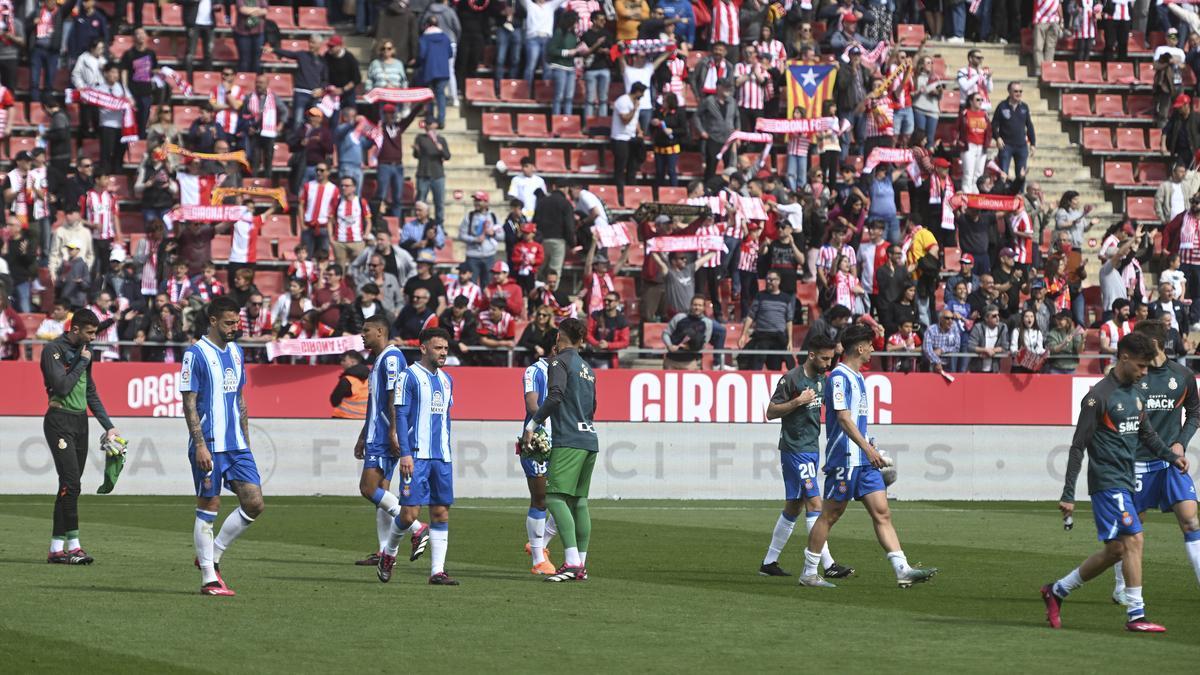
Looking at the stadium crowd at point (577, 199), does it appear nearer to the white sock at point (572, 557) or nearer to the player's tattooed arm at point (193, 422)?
the white sock at point (572, 557)

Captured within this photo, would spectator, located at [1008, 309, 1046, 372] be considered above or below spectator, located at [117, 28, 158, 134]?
below

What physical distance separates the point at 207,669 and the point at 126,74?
23.1 m

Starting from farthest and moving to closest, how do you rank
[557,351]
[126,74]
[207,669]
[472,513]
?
1. [126,74]
2. [472,513]
3. [557,351]
4. [207,669]

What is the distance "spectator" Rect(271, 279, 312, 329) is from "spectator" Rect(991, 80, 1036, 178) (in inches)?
521

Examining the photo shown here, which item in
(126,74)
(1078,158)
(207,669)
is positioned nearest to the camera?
(207,669)

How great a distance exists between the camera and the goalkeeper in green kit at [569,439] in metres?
14.3

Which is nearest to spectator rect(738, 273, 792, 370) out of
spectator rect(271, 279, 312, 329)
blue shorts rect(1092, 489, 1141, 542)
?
spectator rect(271, 279, 312, 329)

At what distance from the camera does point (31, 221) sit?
92.2 ft

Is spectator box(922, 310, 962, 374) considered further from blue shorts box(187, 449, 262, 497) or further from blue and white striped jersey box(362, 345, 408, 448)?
blue shorts box(187, 449, 262, 497)

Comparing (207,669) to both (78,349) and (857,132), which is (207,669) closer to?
(78,349)

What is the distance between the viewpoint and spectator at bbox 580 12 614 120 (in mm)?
32156

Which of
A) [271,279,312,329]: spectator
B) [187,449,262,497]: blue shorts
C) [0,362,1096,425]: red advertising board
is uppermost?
[187,449,262,497]: blue shorts

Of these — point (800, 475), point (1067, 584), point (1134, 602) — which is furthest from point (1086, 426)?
point (800, 475)

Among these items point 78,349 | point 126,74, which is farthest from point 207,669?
point 126,74
